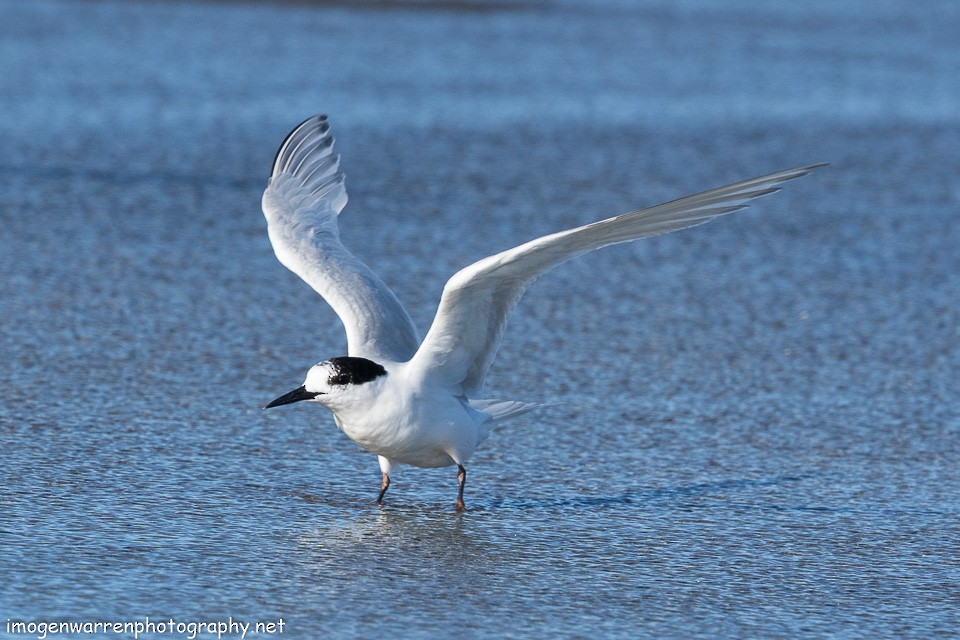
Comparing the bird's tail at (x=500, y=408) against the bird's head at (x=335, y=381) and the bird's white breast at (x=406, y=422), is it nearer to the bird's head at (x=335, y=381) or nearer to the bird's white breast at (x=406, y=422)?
the bird's white breast at (x=406, y=422)

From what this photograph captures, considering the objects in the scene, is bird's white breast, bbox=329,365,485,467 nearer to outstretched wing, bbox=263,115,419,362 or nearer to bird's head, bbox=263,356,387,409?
bird's head, bbox=263,356,387,409

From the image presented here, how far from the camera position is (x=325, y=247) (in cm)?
582

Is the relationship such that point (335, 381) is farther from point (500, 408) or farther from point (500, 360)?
point (500, 360)

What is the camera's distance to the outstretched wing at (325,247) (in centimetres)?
540

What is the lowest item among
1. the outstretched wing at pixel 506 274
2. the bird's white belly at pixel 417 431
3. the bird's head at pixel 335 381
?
the bird's white belly at pixel 417 431

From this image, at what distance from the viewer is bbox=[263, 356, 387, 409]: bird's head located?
481cm

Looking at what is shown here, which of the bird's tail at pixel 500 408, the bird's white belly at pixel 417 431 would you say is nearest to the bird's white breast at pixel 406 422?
the bird's white belly at pixel 417 431

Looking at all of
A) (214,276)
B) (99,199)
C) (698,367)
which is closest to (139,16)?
(99,199)

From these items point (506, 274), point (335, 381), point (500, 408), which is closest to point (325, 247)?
point (500, 408)

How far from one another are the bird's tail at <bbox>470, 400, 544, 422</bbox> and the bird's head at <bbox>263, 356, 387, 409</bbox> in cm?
48

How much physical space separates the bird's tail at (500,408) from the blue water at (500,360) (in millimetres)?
203

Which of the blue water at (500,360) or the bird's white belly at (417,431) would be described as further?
the bird's white belly at (417,431)

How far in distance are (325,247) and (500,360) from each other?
1061 mm

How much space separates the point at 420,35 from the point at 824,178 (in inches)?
264
